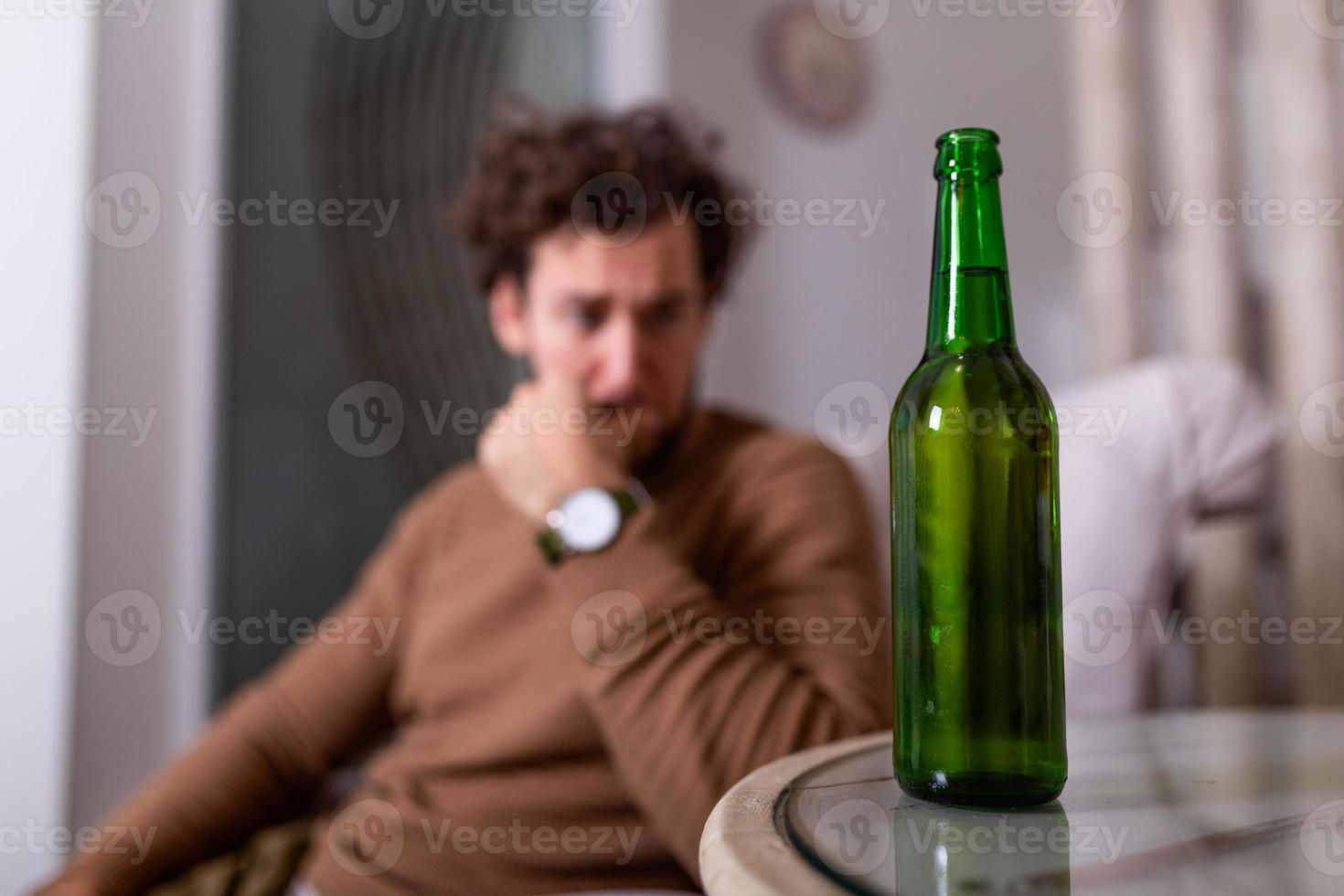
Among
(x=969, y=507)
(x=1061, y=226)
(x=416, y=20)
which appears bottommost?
(x=969, y=507)

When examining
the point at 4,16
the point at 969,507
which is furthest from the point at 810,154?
the point at 969,507

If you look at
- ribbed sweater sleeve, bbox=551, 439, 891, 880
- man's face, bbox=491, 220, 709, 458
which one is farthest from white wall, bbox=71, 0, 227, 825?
ribbed sweater sleeve, bbox=551, 439, 891, 880

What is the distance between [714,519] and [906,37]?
2.11 metres

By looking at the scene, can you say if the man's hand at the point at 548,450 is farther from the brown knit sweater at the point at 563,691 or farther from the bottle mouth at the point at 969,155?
the bottle mouth at the point at 969,155

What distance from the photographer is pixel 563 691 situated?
0.92 m

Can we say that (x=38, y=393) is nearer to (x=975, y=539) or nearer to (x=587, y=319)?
(x=587, y=319)

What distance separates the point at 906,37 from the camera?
2.68 m

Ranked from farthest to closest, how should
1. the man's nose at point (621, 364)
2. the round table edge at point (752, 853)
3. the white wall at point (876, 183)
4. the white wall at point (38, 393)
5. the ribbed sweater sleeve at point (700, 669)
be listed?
1. the white wall at point (876, 183)
2. the white wall at point (38, 393)
3. the man's nose at point (621, 364)
4. the ribbed sweater sleeve at point (700, 669)
5. the round table edge at point (752, 853)

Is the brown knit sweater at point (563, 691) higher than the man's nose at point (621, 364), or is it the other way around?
the man's nose at point (621, 364)

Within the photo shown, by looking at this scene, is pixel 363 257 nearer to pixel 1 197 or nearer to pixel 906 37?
pixel 1 197

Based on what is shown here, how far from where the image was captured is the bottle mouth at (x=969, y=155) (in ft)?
1.53

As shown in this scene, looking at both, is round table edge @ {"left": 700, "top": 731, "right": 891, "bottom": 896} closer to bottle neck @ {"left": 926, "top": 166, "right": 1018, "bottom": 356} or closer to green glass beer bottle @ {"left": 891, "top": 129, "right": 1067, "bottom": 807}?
green glass beer bottle @ {"left": 891, "top": 129, "right": 1067, "bottom": 807}

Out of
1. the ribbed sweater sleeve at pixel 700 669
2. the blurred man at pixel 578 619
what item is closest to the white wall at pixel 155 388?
the blurred man at pixel 578 619

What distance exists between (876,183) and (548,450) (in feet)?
6.17
